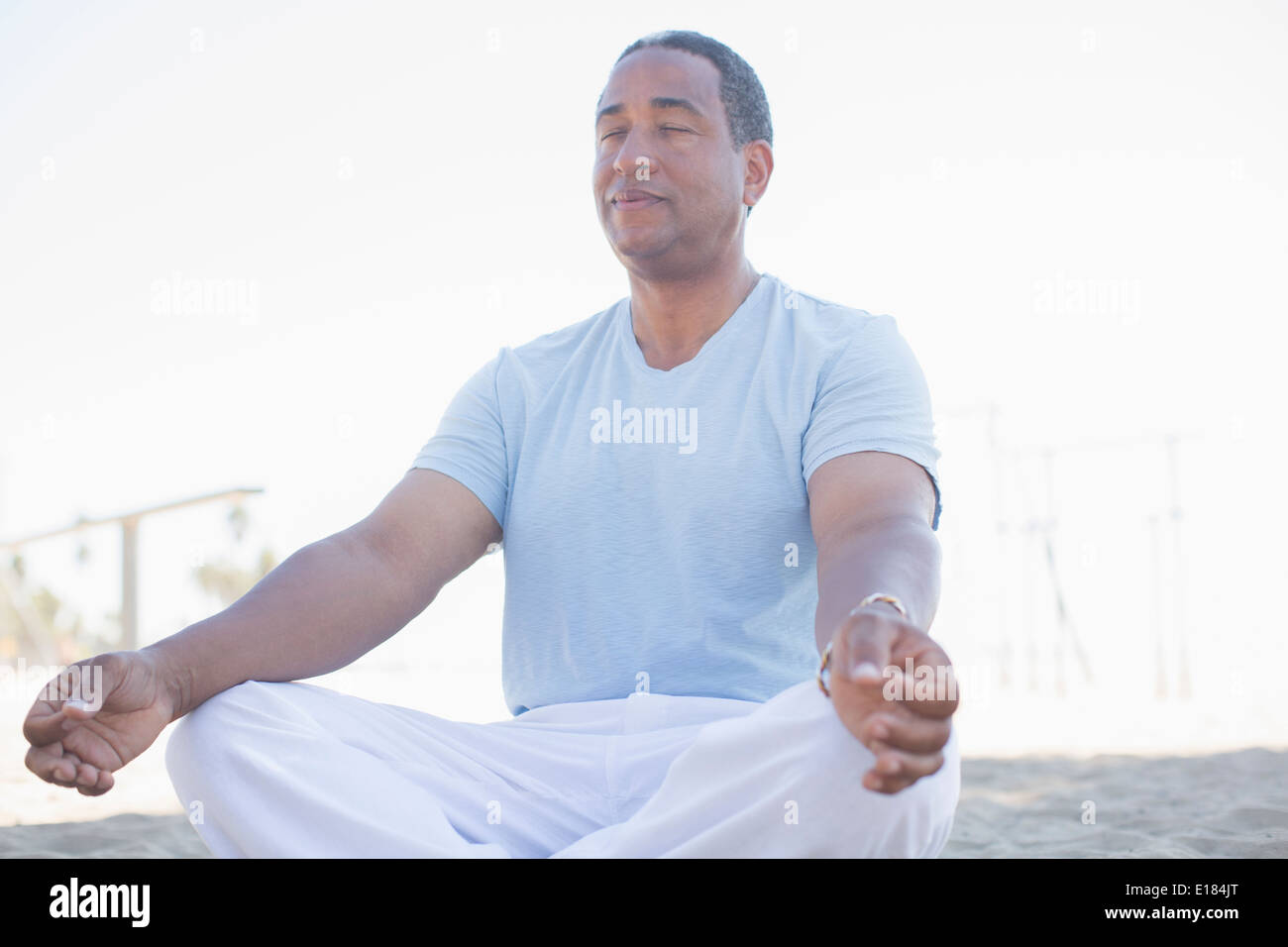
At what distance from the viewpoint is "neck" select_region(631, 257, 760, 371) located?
8.32 feet

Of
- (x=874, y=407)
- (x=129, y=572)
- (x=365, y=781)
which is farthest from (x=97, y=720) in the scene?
(x=129, y=572)

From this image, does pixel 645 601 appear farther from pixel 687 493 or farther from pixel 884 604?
pixel 884 604

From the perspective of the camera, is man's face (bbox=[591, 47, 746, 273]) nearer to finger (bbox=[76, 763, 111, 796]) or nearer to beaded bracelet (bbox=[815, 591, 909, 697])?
beaded bracelet (bbox=[815, 591, 909, 697])

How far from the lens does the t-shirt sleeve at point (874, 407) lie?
204 cm

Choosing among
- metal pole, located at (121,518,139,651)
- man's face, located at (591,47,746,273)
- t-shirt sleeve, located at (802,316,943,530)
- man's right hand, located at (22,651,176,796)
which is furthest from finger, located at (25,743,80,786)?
metal pole, located at (121,518,139,651)

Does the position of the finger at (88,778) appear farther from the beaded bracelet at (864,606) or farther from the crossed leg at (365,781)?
the beaded bracelet at (864,606)

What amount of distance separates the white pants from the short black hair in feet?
4.38

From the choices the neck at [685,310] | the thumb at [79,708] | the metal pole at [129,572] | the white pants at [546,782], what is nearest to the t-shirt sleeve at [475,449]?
the neck at [685,310]

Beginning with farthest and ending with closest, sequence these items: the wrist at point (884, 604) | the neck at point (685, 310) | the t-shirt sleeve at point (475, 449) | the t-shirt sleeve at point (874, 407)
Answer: the neck at point (685, 310), the t-shirt sleeve at point (475, 449), the t-shirt sleeve at point (874, 407), the wrist at point (884, 604)

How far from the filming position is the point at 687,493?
225 cm

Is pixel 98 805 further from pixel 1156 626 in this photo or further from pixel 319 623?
pixel 1156 626

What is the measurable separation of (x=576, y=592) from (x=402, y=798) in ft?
1.98

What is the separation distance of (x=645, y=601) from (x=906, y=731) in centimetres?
89

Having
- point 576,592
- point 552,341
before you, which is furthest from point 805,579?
point 552,341
